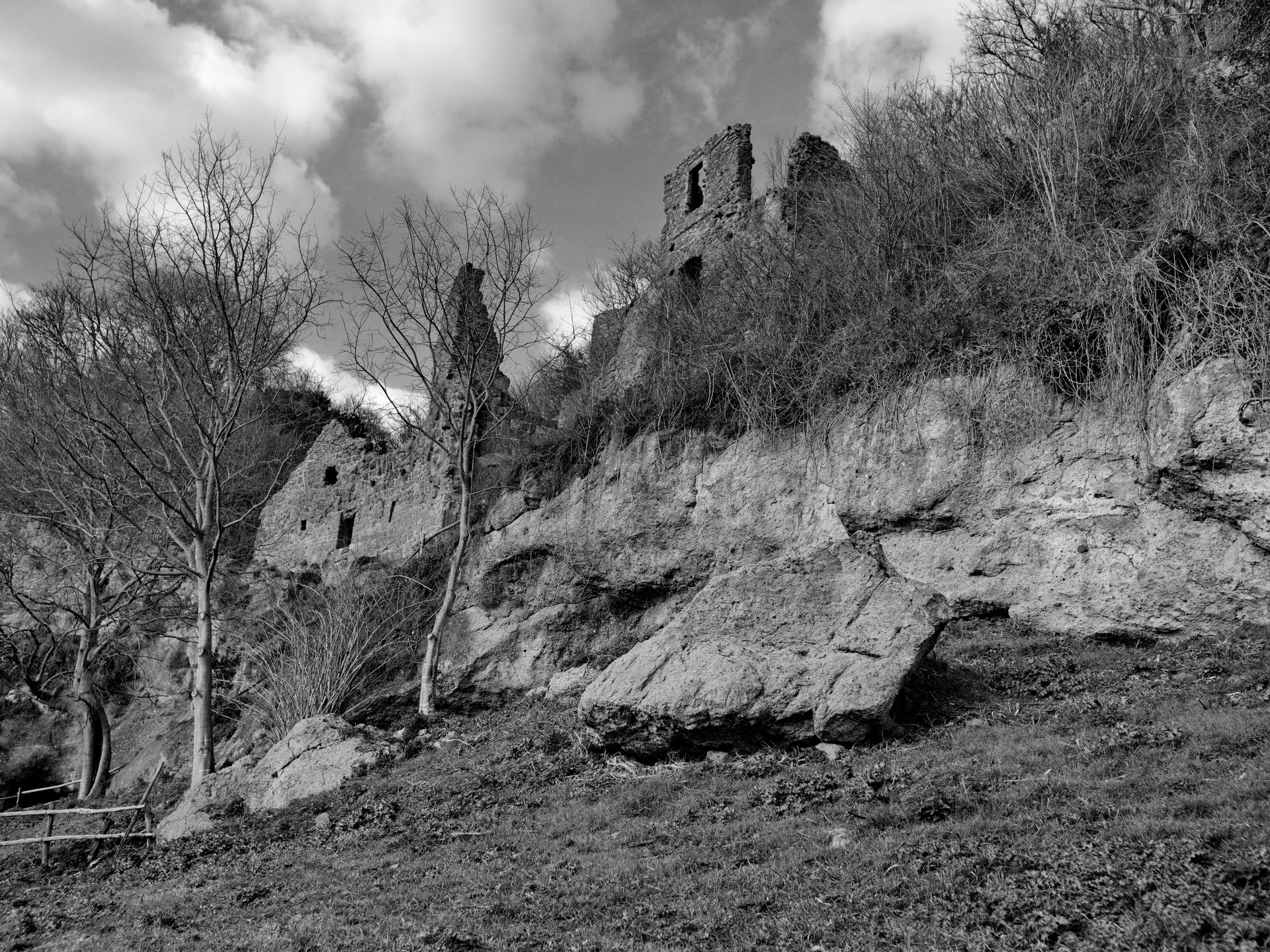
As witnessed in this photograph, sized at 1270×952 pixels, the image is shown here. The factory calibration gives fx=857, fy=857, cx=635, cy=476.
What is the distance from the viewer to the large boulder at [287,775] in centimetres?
929

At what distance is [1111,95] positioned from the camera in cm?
1066

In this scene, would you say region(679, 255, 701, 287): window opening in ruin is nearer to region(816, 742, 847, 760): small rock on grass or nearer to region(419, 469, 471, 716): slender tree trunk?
region(419, 469, 471, 716): slender tree trunk

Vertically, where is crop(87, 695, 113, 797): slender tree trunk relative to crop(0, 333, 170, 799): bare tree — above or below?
below

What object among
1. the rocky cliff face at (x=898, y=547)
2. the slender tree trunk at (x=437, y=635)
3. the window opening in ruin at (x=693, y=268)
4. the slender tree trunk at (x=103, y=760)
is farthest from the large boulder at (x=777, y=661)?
the slender tree trunk at (x=103, y=760)

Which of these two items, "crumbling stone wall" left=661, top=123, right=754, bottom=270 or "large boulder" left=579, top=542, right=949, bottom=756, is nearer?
"large boulder" left=579, top=542, right=949, bottom=756

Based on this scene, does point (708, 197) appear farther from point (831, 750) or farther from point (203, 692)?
point (831, 750)

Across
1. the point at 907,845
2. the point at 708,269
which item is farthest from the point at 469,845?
the point at 708,269

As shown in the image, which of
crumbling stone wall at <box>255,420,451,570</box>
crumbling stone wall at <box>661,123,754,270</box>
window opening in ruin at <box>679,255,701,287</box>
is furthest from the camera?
crumbling stone wall at <box>661,123,754,270</box>

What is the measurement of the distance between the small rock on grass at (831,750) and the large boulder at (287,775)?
505 cm

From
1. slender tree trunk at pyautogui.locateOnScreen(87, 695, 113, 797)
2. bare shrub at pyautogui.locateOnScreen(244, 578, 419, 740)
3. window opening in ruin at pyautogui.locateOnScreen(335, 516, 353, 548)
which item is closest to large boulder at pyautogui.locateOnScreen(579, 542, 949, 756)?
bare shrub at pyautogui.locateOnScreen(244, 578, 419, 740)

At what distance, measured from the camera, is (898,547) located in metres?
10.0

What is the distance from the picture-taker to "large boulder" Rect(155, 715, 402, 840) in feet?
30.5

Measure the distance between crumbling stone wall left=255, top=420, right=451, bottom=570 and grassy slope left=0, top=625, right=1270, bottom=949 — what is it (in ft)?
26.7

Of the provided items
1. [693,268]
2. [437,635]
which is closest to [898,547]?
[437,635]
